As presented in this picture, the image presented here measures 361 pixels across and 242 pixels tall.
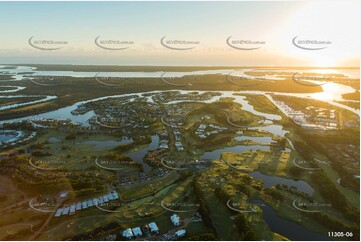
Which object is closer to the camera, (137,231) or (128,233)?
(128,233)

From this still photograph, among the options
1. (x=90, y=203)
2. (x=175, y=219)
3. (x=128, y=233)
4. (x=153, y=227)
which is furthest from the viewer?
(x=90, y=203)

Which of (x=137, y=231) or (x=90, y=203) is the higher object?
(x=90, y=203)

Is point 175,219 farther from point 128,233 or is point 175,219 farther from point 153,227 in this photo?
point 128,233

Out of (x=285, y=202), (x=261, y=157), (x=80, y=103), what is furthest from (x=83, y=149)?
(x=80, y=103)

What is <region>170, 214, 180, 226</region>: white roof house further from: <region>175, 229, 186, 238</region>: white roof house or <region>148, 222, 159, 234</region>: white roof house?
<region>148, 222, 159, 234</region>: white roof house

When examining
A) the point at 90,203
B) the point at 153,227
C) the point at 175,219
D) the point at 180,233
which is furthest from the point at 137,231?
the point at 90,203

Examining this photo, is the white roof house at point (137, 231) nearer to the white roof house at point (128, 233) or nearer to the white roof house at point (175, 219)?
the white roof house at point (128, 233)

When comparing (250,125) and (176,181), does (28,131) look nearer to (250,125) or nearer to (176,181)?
(176,181)

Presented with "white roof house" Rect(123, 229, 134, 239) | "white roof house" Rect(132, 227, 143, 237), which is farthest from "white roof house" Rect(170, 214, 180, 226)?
"white roof house" Rect(123, 229, 134, 239)

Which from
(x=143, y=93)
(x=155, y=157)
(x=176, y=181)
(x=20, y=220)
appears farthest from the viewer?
(x=143, y=93)

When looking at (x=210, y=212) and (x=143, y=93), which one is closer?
(x=210, y=212)

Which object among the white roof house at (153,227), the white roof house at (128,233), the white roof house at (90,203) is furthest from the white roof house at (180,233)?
the white roof house at (90,203)
